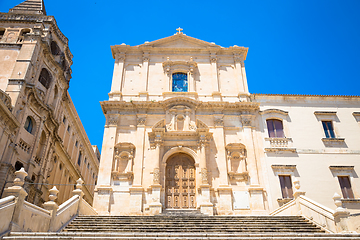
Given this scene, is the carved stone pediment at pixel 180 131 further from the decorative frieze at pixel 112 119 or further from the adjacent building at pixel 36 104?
the adjacent building at pixel 36 104

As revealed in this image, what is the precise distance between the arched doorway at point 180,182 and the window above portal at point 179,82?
567cm

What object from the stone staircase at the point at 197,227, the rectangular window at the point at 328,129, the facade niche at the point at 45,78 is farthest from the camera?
the facade niche at the point at 45,78

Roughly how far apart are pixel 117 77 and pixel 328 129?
16.4 metres

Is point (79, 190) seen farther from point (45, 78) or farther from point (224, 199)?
point (45, 78)

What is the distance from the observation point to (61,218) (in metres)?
12.9

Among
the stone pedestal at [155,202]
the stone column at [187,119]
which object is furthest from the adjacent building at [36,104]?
the stone column at [187,119]

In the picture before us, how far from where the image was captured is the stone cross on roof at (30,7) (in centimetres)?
A: 2841

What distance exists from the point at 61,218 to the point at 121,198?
6.76 m

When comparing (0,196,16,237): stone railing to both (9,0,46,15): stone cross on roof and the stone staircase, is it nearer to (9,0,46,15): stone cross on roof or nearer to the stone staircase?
the stone staircase

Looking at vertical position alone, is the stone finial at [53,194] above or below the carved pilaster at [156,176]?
below

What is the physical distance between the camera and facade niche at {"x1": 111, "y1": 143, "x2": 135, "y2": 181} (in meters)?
20.1

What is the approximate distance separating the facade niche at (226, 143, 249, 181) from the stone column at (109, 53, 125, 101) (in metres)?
9.16

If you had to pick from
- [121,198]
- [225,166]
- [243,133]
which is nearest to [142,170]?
[121,198]

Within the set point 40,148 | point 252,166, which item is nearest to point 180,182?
point 252,166
